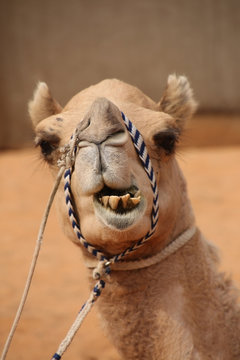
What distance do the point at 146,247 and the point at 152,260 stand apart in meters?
0.06

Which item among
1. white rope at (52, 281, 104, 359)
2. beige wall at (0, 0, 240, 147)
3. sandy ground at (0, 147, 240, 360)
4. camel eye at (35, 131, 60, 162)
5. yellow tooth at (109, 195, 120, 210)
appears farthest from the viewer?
beige wall at (0, 0, 240, 147)

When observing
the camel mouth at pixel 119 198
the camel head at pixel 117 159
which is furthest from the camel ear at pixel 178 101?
the camel mouth at pixel 119 198

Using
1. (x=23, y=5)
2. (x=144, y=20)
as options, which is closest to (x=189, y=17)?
(x=144, y=20)

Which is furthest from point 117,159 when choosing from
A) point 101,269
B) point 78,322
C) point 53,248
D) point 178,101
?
point 53,248

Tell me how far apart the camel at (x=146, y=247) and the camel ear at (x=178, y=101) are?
0.33 feet

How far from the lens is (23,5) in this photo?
10.9 m

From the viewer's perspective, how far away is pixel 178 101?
2912mm

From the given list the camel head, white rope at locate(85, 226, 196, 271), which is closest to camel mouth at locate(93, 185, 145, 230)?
the camel head

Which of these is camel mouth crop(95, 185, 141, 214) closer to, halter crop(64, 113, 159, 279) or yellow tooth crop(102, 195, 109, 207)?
yellow tooth crop(102, 195, 109, 207)

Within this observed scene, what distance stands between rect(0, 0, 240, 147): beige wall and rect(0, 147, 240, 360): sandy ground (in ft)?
4.25

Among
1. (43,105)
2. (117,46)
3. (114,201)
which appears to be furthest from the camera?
(117,46)

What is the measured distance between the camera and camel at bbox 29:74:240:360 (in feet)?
7.54

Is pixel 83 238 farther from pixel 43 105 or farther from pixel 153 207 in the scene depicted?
pixel 43 105

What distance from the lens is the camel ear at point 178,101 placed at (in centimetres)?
292
